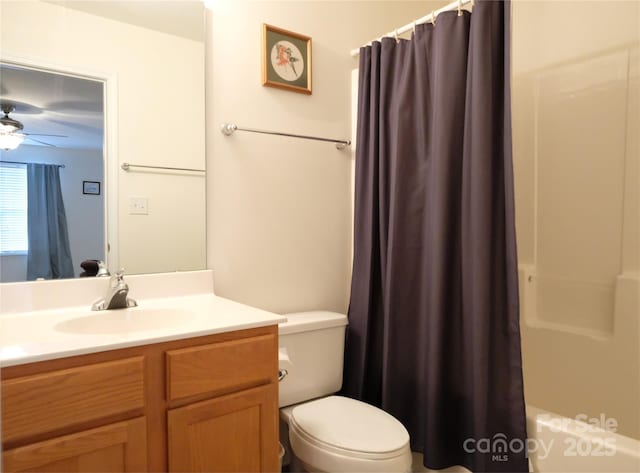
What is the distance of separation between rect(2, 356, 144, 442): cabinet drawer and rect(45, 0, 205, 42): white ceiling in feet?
3.88

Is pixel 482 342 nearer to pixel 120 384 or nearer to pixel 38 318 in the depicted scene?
pixel 120 384

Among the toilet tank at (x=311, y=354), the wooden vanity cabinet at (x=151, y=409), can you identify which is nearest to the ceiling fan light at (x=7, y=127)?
the wooden vanity cabinet at (x=151, y=409)

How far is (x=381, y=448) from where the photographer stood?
1309 mm

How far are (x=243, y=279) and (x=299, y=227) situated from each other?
358 millimetres

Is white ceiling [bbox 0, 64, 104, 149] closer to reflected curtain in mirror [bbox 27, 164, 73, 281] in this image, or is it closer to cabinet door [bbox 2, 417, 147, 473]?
reflected curtain in mirror [bbox 27, 164, 73, 281]

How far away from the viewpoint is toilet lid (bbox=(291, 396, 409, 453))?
4.38 feet

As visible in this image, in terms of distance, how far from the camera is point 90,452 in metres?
0.95

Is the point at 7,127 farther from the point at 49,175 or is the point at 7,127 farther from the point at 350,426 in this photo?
the point at 350,426

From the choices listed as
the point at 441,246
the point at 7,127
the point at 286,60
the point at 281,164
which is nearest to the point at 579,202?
the point at 441,246

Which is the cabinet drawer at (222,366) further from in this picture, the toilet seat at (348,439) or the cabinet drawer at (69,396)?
the toilet seat at (348,439)

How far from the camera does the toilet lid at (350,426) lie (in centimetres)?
133

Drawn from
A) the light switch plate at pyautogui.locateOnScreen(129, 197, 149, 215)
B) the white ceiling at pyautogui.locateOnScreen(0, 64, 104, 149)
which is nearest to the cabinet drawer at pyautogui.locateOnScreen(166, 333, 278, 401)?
the light switch plate at pyautogui.locateOnScreen(129, 197, 149, 215)

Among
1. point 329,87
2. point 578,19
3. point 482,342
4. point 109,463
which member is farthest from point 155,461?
point 578,19

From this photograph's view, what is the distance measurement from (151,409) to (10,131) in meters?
0.94
